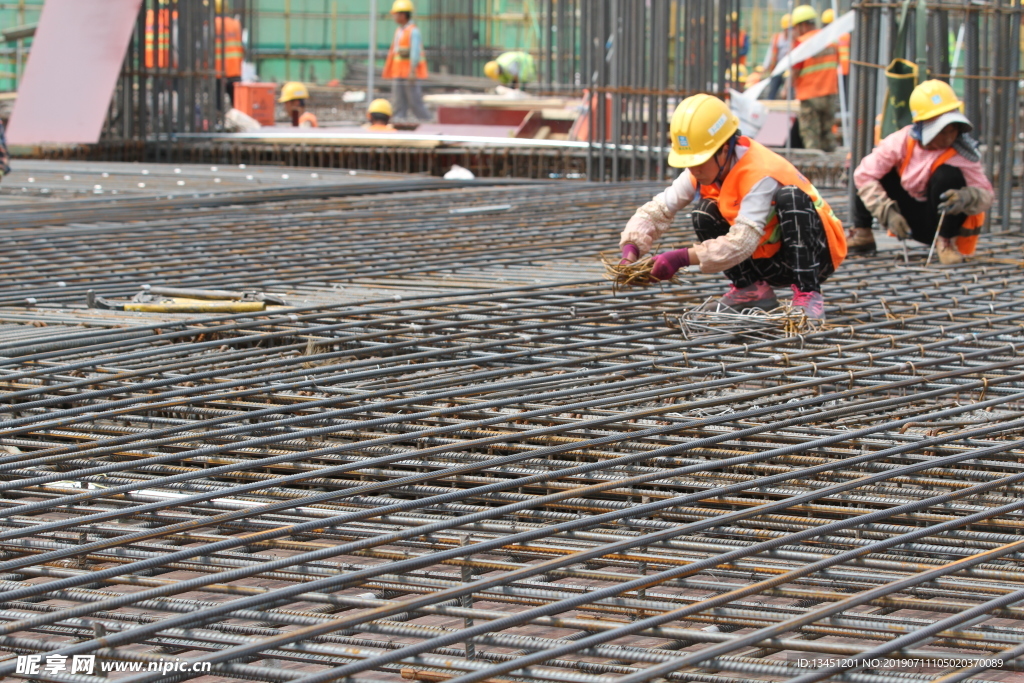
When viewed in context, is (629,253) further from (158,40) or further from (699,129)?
(158,40)

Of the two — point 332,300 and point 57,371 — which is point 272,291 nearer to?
point 332,300

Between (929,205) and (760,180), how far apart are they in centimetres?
200

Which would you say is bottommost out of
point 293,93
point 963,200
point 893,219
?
point 893,219

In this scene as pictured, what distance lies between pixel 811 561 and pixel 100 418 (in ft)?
6.93

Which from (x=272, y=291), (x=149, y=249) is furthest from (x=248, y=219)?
(x=272, y=291)

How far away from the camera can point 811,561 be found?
274 cm

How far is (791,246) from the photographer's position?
4746mm

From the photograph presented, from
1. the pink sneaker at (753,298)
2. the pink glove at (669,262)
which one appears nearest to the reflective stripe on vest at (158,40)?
the pink sneaker at (753,298)

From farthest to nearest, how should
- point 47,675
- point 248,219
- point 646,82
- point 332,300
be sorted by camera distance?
point 646,82
point 248,219
point 332,300
point 47,675

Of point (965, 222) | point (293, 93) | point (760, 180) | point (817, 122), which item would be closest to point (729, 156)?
point (760, 180)

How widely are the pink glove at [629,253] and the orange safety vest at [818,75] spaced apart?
8292 mm

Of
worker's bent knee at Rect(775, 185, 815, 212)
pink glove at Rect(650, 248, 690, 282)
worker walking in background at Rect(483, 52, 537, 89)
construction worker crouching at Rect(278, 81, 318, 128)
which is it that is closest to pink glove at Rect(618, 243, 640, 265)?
pink glove at Rect(650, 248, 690, 282)

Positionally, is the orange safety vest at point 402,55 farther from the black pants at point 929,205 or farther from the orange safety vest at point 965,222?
the orange safety vest at point 965,222

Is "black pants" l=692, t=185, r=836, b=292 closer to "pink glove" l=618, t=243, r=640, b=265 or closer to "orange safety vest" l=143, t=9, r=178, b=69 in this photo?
"pink glove" l=618, t=243, r=640, b=265
